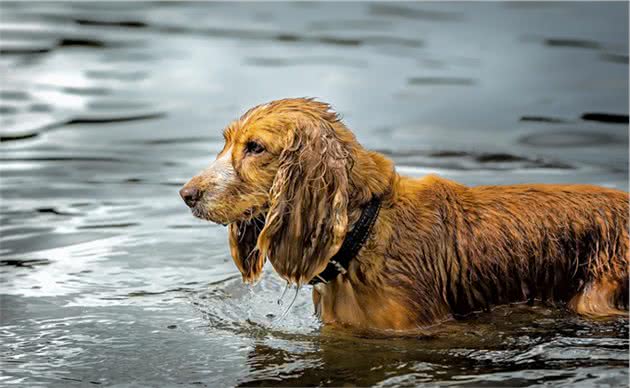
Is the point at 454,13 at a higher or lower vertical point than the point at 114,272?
higher

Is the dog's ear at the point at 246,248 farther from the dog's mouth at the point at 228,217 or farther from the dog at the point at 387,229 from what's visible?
the dog's mouth at the point at 228,217

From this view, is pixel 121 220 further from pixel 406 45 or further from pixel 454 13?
pixel 454 13

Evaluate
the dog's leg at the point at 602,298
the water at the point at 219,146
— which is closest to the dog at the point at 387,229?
the dog's leg at the point at 602,298

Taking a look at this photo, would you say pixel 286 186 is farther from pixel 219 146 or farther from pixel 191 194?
pixel 219 146

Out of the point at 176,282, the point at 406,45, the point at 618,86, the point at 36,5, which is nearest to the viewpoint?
the point at 176,282

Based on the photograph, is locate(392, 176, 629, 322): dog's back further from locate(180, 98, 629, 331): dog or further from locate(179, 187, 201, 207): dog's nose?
locate(179, 187, 201, 207): dog's nose

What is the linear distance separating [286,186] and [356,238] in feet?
1.82

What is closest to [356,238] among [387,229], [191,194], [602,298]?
[387,229]

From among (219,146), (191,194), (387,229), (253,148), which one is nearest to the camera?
(191,194)

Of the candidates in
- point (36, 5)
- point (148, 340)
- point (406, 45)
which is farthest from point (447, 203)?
point (36, 5)

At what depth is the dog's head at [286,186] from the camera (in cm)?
→ 743

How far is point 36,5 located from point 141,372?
15890mm

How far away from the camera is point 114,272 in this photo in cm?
985

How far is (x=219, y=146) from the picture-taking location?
14.1m
